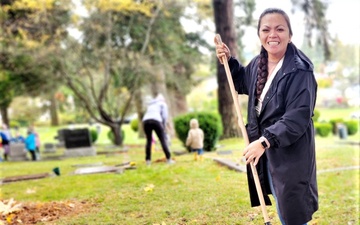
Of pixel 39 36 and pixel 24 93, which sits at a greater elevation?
pixel 39 36

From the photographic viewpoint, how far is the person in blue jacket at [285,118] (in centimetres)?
166

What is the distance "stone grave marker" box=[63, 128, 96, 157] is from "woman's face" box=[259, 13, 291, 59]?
1061 cm

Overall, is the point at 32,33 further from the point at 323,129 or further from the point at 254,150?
the point at 254,150

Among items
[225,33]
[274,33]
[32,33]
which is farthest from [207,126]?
[32,33]

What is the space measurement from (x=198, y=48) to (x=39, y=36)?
6406 millimetres

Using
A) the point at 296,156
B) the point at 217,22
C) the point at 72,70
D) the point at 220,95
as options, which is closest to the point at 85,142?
the point at 72,70

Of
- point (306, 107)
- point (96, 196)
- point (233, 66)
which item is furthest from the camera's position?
point (96, 196)

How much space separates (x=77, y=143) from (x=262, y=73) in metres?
11.0

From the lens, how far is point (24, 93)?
688 inches

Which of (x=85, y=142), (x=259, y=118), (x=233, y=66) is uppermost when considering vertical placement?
(x=233, y=66)

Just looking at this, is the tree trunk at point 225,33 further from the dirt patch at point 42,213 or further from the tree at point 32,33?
the tree at point 32,33

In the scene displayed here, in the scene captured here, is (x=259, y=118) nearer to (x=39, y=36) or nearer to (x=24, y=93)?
(x=39, y=36)

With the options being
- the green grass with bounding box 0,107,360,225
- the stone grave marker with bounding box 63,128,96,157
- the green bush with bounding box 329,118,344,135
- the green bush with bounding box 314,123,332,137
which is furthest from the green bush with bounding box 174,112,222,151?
the green bush with bounding box 329,118,344,135

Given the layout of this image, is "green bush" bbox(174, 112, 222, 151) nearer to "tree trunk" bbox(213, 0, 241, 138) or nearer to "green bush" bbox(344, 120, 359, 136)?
"tree trunk" bbox(213, 0, 241, 138)
